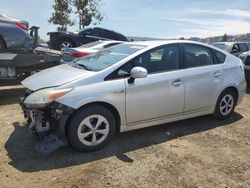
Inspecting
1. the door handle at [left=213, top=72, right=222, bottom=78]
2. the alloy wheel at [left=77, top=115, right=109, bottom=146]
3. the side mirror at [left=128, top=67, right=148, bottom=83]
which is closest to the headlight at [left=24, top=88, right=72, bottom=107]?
the alloy wheel at [left=77, top=115, right=109, bottom=146]

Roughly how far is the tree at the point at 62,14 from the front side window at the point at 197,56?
19.5m

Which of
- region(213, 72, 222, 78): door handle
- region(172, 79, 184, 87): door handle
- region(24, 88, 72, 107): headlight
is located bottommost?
region(24, 88, 72, 107): headlight

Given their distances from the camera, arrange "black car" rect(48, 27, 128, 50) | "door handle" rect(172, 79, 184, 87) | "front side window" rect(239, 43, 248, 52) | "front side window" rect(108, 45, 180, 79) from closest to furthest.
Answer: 1. "front side window" rect(108, 45, 180, 79)
2. "door handle" rect(172, 79, 184, 87)
3. "front side window" rect(239, 43, 248, 52)
4. "black car" rect(48, 27, 128, 50)

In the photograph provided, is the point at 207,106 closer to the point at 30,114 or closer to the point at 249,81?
the point at 30,114

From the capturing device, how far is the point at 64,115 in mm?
4602

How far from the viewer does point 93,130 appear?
4.84 meters

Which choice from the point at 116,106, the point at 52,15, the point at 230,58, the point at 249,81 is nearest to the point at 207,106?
the point at 230,58

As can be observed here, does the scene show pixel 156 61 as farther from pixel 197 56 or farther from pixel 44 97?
pixel 44 97

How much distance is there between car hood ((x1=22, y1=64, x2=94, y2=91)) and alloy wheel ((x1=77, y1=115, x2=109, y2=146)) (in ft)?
2.09

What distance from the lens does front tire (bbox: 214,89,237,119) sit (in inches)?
256

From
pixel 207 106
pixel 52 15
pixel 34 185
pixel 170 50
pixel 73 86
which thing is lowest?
pixel 34 185

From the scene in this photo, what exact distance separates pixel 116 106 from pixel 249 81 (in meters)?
6.82

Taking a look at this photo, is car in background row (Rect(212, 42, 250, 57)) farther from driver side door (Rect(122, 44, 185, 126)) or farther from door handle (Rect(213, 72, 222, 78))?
driver side door (Rect(122, 44, 185, 126))

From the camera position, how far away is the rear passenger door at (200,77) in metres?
5.89
